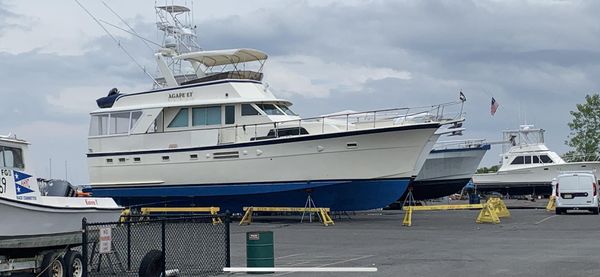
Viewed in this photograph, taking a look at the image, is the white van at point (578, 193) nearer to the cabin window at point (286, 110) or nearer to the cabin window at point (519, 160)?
the cabin window at point (286, 110)

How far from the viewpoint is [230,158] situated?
99.5 feet

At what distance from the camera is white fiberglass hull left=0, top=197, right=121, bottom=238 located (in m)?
11.9

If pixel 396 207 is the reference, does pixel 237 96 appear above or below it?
above

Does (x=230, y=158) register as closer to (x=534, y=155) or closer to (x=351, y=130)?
(x=351, y=130)

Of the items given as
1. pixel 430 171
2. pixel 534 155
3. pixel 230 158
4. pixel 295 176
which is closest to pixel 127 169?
pixel 230 158

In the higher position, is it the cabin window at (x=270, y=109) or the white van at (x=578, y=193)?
the cabin window at (x=270, y=109)

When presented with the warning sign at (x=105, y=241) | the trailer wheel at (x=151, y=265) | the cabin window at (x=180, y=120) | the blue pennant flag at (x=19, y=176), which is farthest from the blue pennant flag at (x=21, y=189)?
the cabin window at (x=180, y=120)

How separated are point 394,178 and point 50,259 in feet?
60.3

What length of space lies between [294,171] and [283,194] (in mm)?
1240

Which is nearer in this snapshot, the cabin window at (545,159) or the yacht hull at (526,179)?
the yacht hull at (526,179)

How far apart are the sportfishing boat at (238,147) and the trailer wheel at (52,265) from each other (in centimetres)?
1699

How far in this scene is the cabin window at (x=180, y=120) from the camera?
3192 cm

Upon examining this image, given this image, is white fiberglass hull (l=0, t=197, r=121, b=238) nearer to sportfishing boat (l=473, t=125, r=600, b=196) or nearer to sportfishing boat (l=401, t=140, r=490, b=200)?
sportfishing boat (l=401, t=140, r=490, b=200)

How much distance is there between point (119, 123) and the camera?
1319 inches
